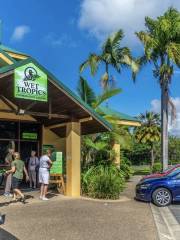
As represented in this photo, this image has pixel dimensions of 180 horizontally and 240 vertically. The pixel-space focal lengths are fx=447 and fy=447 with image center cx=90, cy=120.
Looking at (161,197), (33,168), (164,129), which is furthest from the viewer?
(164,129)

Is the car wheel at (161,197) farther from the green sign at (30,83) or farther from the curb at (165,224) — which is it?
the green sign at (30,83)

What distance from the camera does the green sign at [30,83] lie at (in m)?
14.1

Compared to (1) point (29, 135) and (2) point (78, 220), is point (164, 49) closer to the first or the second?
(1) point (29, 135)

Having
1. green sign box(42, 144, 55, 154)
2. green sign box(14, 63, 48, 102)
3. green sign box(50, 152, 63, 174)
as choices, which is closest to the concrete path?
green sign box(50, 152, 63, 174)

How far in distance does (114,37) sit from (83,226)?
75.0 feet

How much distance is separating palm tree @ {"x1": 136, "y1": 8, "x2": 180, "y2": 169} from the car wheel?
12.1 metres

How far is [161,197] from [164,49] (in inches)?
570

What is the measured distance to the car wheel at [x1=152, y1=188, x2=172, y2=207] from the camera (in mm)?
15984

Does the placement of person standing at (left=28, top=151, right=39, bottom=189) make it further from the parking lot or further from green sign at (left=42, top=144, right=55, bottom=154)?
the parking lot

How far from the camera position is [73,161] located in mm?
16844

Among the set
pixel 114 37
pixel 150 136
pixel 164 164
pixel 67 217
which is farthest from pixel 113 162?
pixel 150 136

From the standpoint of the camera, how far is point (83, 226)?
1084 cm

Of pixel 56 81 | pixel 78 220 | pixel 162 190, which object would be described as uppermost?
pixel 56 81

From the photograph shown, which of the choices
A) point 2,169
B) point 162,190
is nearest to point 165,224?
point 162,190
